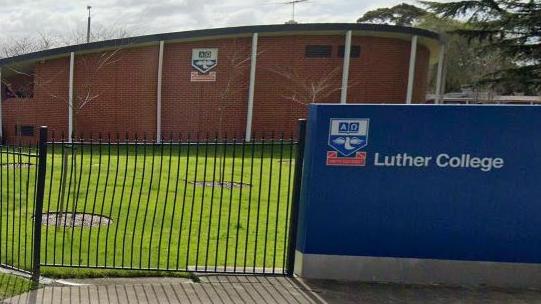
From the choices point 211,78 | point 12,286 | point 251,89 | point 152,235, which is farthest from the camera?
point 211,78

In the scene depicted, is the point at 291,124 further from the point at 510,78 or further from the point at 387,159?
the point at 387,159

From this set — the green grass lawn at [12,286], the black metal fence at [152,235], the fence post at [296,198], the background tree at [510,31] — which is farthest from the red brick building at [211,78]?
the green grass lawn at [12,286]

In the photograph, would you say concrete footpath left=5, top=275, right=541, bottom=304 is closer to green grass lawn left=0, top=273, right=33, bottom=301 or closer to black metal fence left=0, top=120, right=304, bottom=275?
green grass lawn left=0, top=273, right=33, bottom=301

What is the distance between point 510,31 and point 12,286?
898 inches

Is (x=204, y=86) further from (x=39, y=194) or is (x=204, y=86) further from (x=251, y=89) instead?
(x=39, y=194)

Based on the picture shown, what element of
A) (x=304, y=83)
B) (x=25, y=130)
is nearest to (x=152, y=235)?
(x=304, y=83)

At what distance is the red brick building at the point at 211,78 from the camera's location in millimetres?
19078

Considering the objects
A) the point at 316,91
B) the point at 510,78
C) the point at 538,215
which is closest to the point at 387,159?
the point at 538,215

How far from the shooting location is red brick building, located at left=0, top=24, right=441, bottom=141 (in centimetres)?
1908

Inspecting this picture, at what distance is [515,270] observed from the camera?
4.47 meters

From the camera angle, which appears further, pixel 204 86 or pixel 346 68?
pixel 204 86

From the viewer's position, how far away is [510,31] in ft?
70.1

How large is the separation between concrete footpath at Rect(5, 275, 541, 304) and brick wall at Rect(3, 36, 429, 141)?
15.0 metres

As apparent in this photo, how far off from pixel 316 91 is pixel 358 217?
15.4m
